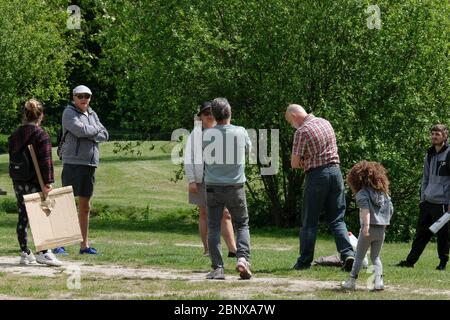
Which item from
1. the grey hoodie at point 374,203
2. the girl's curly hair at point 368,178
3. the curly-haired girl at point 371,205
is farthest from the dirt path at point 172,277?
the girl's curly hair at point 368,178

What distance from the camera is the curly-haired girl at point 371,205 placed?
9.94 m

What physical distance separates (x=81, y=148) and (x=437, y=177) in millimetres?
4567

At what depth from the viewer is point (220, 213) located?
10.7 meters

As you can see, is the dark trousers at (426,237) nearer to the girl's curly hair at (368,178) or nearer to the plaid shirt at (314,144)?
the plaid shirt at (314,144)

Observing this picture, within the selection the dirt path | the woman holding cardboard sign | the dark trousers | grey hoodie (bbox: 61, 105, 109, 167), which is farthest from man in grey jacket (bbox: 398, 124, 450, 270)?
the woman holding cardboard sign

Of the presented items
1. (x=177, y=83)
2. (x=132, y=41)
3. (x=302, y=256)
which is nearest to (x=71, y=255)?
(x=302, y=256)

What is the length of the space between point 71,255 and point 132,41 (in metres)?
11.5

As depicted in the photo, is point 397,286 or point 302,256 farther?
point 302,256

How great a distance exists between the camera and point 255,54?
70.6 ft

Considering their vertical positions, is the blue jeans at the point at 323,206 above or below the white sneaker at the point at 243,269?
above

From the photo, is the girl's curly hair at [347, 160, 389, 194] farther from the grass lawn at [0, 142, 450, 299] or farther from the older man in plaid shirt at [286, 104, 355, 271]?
the older man in plaid shirt at [286, 104, 355, 271]

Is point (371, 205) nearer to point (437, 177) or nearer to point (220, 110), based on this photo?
point (220, 110)

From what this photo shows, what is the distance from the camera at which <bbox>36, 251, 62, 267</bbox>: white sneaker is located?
1157cm
